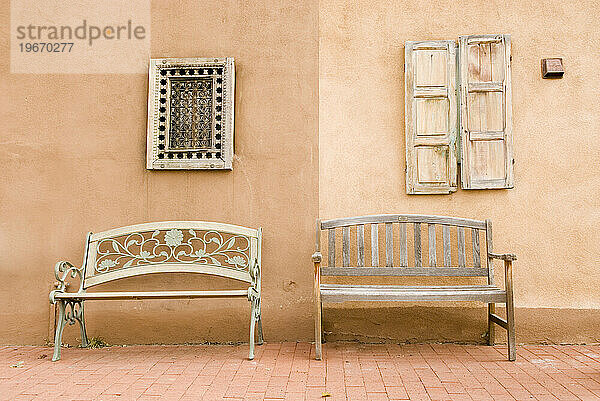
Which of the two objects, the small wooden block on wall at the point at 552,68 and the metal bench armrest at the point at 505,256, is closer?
the metal bench armrest at the point at 505,256

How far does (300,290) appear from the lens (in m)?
4.84

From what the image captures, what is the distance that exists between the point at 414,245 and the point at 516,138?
1.26 metres

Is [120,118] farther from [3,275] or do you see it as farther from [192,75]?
[3,275]

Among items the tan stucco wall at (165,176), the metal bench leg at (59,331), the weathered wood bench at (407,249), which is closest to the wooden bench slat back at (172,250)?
the tan stucco wall at (165,176)

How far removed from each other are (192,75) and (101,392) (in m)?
2.71

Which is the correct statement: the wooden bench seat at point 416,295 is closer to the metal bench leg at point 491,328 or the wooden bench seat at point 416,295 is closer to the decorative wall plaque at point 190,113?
the metal bench leg at point 491,328

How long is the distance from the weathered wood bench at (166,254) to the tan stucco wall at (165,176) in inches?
6.3

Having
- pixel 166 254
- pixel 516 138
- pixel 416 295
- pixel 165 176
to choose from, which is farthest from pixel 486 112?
pixel 166 254

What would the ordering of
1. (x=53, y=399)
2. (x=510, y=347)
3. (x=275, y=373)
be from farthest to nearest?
1. (x=510, y=347)
2. (x=275, y=373)
3. (x=53, y=399)

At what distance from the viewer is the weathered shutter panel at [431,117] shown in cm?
480

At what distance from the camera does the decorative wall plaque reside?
489 centimetres

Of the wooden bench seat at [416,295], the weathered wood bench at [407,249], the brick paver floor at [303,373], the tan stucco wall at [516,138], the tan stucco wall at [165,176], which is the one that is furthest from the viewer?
the tan stucco wall at [165,176]

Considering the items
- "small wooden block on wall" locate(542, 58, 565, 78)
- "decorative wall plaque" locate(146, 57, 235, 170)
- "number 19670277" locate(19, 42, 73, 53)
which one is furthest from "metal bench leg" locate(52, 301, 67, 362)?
"small wooden block on wall" locate(542, 58, 565, 78)

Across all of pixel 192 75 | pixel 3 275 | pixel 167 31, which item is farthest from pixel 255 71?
pixel 3 275
